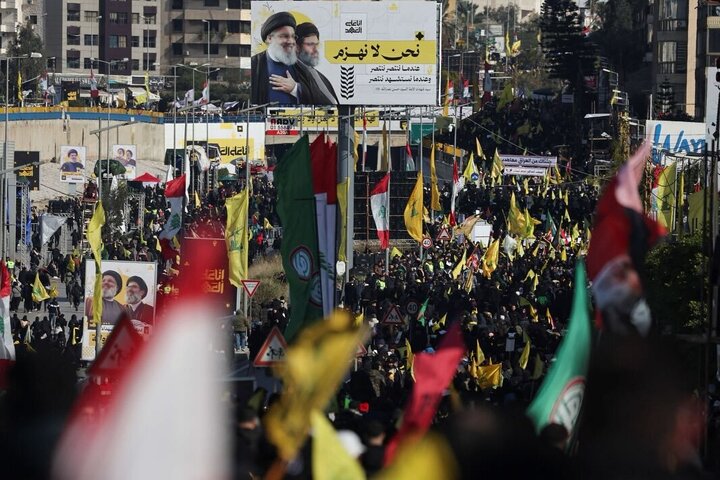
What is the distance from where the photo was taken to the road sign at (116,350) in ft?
31.7

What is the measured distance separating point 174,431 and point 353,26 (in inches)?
1440

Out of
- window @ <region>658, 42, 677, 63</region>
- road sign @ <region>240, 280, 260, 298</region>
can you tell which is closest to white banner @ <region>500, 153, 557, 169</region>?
window @ <region>658, 42, 677, 63</region>

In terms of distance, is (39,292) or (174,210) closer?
(39,292)

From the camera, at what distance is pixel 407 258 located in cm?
3881

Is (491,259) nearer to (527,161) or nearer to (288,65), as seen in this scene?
(288,65)

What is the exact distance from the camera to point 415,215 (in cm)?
3822

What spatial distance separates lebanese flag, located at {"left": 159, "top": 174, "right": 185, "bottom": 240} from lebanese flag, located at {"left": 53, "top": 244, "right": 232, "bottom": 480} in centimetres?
2456

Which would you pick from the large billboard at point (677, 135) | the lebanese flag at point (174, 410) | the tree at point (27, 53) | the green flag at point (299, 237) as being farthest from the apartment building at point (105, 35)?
the lebanese flag at point (174, 410)

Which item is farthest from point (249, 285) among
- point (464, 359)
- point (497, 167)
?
point (497, 167)

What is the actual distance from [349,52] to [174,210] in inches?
409

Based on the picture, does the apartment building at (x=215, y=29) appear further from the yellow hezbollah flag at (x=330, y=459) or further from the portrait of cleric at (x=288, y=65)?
the yellow hezbollah flag at (x=330, y=459)

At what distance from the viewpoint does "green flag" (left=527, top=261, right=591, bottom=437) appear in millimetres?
8992

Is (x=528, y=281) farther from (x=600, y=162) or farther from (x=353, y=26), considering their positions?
(x=600, y=162)

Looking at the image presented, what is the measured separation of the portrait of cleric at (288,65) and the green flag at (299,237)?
2423 cm
